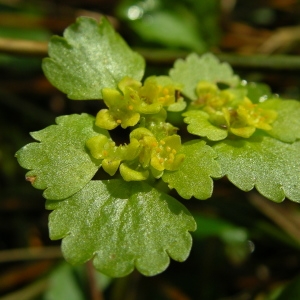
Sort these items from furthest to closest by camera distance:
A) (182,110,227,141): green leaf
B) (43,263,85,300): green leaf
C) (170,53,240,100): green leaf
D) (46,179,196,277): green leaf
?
(43,263,85,300): green leaf < (170,53,240,100): green leaf < (182,110,227,141): green leaf < (46,179,196,277): green leaf

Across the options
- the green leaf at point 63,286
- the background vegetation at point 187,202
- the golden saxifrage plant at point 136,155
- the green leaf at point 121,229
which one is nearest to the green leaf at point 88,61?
the golden saxifrage plant at point 136,155

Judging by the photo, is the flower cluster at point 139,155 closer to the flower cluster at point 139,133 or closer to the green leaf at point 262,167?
the flower cluster at point 139,133

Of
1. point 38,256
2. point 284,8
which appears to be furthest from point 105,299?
point 284,8

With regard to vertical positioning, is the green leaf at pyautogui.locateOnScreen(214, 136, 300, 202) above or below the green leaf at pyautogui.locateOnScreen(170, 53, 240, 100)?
below

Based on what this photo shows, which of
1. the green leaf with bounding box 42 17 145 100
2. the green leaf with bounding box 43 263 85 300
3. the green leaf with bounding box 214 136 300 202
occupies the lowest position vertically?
the green leaf with bounding box 43 263 85 300

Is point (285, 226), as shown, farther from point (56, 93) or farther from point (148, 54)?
point (56, 93)

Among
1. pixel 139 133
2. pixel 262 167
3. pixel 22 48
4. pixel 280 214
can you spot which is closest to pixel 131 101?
pixel 139 133

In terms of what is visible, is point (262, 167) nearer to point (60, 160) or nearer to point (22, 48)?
point (60, 160)

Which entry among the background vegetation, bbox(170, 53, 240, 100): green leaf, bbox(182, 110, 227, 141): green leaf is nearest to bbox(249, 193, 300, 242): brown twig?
the background vegetation

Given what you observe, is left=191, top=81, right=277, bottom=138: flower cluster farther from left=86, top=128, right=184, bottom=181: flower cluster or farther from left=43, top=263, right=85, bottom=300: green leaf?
left=43, top=263, right=85, bottom=300: green leaf

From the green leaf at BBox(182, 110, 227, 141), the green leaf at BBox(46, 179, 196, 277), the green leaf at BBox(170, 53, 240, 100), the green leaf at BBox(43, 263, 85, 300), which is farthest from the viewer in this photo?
the green leaf at BBox(43, 263, 85, 300)
